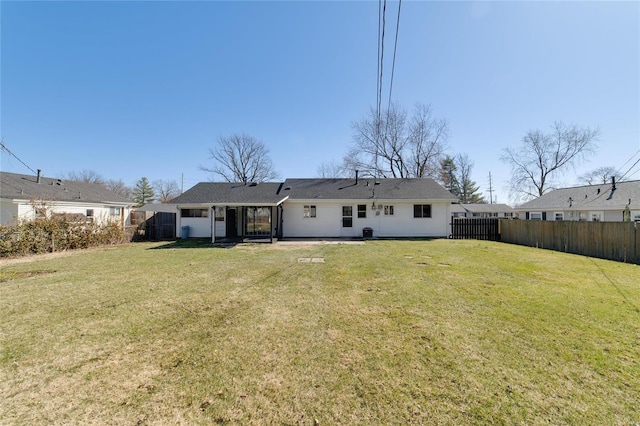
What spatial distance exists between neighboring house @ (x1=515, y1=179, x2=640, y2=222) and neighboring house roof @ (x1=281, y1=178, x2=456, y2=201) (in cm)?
1048

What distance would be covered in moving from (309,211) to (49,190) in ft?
57.5

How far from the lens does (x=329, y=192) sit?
18.3 meters

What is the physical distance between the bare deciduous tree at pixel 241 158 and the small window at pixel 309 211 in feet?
70.9

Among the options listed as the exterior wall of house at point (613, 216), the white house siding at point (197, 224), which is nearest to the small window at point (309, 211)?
the white house siding at point (197, 224)

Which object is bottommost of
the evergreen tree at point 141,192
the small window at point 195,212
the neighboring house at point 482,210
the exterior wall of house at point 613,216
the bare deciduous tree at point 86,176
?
the exterior wall of house at point 613,216

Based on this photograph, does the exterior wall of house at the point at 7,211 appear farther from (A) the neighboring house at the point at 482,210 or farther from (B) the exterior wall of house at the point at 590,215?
(A) the neighboring house at the point at 482,210

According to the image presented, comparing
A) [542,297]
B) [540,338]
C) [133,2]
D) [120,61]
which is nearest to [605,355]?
[540,338]

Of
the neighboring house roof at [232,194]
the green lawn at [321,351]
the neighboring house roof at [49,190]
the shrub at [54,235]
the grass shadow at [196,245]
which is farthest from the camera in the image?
the neighboring house roof at [232,194]

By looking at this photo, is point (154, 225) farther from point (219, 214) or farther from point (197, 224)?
point (219, 214)

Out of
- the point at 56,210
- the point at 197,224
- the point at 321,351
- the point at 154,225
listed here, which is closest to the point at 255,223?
the point at 197,224

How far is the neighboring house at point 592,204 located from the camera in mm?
17000

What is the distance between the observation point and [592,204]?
19.2m

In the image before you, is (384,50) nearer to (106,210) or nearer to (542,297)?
(542,297)

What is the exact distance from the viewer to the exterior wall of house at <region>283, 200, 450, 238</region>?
1742 centimetres
